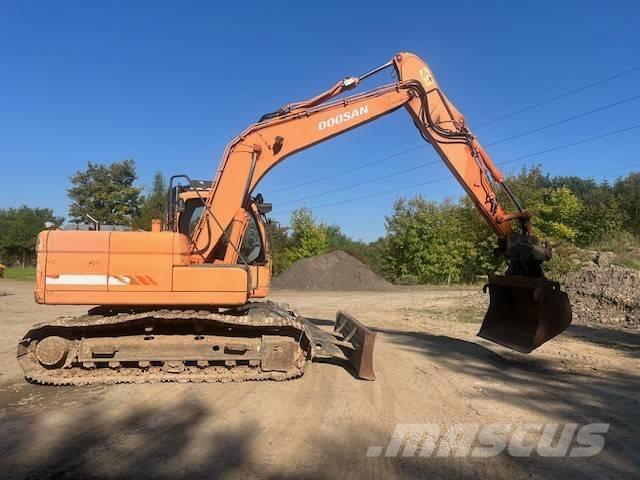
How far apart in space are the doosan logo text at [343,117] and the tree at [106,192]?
42899 millimetres

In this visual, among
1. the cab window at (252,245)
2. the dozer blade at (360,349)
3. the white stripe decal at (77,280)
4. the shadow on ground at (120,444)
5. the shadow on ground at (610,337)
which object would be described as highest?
the cab window at (252,245)

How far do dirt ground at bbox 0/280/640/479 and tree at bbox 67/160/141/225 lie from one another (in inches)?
1714

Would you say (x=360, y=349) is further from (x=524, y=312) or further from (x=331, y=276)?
(x=331, y=276)

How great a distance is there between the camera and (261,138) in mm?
8344

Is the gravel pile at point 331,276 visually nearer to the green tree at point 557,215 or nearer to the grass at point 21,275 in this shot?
the green tree at point 557,215

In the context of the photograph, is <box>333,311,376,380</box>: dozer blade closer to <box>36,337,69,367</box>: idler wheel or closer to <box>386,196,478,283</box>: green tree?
<box>36,337,69,367</box>: idler wheel

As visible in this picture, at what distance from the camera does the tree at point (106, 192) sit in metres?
50.2

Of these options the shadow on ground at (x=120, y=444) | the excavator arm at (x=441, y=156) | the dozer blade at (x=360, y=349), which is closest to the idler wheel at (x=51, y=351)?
the shadow on ground at (x=120, y=444)

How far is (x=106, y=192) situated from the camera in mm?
51500

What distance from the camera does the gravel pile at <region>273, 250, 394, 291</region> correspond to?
110 feet

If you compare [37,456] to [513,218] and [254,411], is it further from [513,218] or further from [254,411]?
[513,218]

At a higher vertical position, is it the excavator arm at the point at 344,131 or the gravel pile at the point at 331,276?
the excavator arm at the point at 344,131

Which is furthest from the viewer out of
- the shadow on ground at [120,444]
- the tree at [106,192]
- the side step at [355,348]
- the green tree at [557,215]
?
the tree at [106,192]

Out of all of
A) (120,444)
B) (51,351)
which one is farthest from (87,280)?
(120,444)
